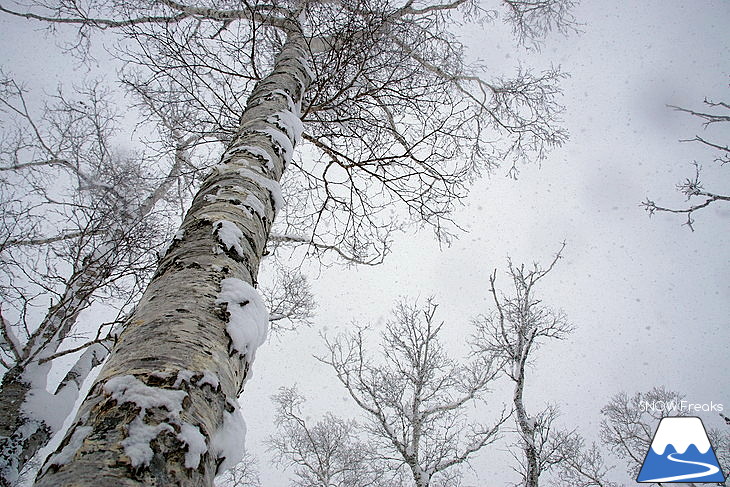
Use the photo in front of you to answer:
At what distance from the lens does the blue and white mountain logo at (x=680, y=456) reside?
342 centimetres

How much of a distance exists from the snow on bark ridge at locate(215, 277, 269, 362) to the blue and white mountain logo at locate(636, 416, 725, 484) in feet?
12.7

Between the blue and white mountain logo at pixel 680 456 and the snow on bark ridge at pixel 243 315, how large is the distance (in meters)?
3.88

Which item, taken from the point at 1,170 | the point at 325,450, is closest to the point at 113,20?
the point at 1,170

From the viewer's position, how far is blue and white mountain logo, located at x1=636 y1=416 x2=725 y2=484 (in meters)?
3.42

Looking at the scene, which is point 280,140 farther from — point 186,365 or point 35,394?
point 35,394

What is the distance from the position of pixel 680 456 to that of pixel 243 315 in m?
4.95

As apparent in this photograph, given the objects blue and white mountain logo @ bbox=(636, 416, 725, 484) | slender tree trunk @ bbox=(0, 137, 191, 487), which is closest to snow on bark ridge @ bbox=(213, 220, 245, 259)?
slender tree trunk @ bbox=(0, 137, 191, 487)

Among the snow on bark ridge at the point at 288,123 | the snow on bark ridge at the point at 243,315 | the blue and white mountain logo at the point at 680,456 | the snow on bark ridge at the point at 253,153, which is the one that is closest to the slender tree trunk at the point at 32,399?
the snow on bark ridge at the point at 253,153

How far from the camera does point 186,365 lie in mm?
909

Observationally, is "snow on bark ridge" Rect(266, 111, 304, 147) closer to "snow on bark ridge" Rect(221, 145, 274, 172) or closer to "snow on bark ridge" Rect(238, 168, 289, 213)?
"snow on bark ridge" Rect(221, 145, 274, 172)

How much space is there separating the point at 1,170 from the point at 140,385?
20.4 ft

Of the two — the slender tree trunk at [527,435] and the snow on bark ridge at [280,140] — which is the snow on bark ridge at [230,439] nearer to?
the snow on bark ridge at [280,140]

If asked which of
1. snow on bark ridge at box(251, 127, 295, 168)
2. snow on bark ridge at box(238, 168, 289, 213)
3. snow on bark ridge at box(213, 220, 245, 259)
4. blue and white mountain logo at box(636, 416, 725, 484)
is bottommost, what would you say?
blue and white mountain logo at box(636, 416, 725, 484)

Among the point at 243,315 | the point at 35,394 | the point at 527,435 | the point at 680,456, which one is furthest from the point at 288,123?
the point at 527,435
